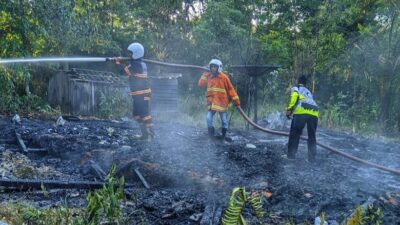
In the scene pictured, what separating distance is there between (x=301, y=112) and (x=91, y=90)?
8.95 metres

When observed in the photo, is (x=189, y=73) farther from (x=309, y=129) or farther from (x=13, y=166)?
(x=13, y=166)

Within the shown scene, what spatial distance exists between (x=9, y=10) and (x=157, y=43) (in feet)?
39.8

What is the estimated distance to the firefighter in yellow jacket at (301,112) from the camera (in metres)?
6.66


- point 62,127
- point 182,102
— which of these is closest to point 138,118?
point 62,127

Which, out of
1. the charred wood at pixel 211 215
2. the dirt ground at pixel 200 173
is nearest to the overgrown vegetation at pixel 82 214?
the dirt ground at pixel 200 173

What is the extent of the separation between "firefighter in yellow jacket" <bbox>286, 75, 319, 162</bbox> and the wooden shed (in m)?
8.56

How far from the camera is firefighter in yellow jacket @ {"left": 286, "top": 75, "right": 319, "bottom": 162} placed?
6656 millimetres

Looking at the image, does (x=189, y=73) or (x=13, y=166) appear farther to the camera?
(x=189, y=73)

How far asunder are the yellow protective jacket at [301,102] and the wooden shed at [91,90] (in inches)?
340

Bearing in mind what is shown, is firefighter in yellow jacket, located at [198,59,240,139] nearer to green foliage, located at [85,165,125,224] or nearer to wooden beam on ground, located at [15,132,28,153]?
wooden beam on ground, located at [15,132,28,153]

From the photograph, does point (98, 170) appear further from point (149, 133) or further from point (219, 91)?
point (219, 91)

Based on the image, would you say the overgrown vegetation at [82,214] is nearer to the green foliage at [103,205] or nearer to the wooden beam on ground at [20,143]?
the green foliage at [103,205]

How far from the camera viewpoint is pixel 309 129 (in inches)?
268

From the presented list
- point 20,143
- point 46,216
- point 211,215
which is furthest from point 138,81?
point 46,216
